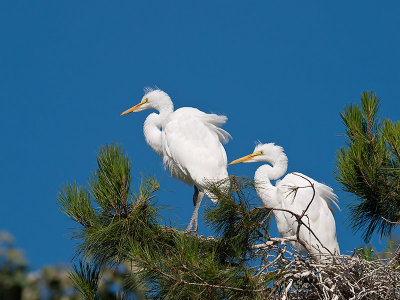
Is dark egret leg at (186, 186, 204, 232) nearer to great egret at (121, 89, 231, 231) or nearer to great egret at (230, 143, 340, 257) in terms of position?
great egret at (121, 89, 231, 231)

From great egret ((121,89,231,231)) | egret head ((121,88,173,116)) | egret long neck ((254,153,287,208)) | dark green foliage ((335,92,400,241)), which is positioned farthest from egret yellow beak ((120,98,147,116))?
dark green foliage ((335,92,400,241))

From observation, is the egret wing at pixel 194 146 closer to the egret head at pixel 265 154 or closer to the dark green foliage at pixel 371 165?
the egret head at pixel 265 154

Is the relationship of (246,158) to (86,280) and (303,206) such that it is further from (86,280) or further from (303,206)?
(86,280)

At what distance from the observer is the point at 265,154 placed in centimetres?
690

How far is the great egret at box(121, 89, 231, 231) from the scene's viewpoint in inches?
258

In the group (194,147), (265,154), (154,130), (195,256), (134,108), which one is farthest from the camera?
(134,108)

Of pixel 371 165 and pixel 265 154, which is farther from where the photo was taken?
pixel 265 154

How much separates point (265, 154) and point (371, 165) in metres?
2.24

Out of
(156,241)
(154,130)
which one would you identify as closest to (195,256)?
(156,241)

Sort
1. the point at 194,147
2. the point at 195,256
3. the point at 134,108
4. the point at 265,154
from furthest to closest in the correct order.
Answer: the point at 134,108 → the point at 265,154 → the point at 194,147 → the point at 195,256

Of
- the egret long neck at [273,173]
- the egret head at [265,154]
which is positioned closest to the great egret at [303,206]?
the egret long neck at [273,173]

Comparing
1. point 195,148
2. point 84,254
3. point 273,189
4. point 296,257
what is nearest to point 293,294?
point 296,257

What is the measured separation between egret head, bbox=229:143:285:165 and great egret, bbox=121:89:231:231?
1.35ft

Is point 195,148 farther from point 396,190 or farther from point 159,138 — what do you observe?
point 396,190
